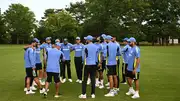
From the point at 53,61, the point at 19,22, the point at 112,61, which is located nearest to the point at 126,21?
the point at 19,22

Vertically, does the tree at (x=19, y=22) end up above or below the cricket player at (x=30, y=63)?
above

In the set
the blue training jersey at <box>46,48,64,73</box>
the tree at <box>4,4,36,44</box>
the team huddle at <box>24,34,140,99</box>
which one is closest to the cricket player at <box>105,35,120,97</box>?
the team huddle at <box>24,34,140,99</box>

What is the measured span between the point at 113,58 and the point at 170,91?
2.77 metres

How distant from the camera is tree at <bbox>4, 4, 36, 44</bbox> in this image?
97.8m

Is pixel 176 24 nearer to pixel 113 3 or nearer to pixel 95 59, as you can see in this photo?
pixel 113 3

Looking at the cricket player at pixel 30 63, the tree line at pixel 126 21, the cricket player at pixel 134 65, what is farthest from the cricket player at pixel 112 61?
the tree line at pixel 126 21

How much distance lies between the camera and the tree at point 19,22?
321ft

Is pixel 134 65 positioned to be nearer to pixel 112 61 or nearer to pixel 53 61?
pixel 112 61

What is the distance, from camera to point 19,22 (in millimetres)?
100000

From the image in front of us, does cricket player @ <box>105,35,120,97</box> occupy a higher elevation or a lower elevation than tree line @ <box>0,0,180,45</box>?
lower

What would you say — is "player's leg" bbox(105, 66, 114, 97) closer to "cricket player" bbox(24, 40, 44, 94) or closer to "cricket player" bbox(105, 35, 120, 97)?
"cricket player" bbox(105, 35, 120, 97)

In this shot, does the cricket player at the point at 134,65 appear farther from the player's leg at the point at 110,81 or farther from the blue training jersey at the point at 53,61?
A: the blue training jersey at the point at 53,61

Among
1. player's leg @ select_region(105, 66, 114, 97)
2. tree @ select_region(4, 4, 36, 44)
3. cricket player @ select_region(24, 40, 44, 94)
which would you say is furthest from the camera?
tree @ select_region(4, 4, 36, 44)

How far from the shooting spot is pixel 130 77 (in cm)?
1170
